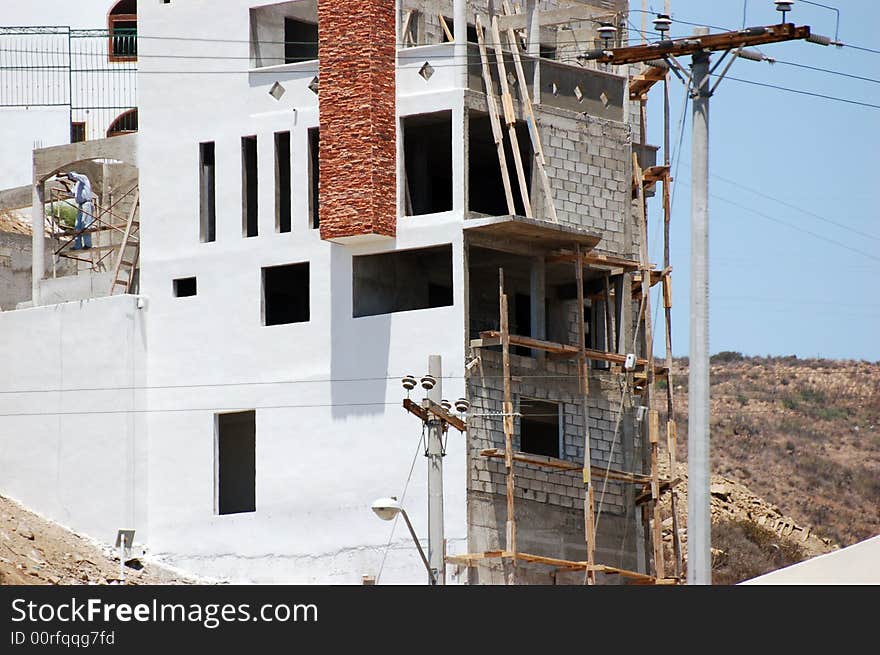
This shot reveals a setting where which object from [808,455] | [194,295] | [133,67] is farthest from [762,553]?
[133,67]

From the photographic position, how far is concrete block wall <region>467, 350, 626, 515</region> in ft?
161

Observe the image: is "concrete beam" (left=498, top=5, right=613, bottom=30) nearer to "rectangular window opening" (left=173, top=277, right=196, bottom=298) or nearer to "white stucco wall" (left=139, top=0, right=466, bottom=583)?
"white stucco wall" (left=139, top=0, right=466, bottom=583)

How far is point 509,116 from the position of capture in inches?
1999

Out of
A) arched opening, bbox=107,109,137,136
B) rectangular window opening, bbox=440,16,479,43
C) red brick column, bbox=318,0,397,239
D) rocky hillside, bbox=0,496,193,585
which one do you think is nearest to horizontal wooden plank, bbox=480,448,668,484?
red brick column, bbox=318,0,397,239

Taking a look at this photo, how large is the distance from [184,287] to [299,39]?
7.10 metres

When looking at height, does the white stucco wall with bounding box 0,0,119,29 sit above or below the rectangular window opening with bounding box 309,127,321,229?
above

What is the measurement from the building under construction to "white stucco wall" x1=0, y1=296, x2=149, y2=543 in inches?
2.6

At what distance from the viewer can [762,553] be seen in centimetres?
6469

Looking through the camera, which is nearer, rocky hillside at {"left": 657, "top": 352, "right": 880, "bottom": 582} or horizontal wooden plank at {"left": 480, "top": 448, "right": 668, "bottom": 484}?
horizontal wooden plank at {"left": 480, "top": 448, "right": 668, "bottom": 484}

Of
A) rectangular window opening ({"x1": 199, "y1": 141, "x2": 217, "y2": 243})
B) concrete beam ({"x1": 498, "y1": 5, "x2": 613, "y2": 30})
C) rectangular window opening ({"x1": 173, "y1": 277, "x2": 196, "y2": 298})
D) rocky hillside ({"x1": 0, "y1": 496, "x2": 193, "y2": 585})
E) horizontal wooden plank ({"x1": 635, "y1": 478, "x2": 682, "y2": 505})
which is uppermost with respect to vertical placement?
concrete beam ({"x1": 498, "y1": 5, "x2": 613, "y2": 30})

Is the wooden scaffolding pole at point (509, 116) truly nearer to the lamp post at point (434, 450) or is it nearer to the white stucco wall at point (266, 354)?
the white stucco wall at point (266, 354)

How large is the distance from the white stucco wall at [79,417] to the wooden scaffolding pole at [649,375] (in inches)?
497

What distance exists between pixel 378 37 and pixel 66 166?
1089 centimetres
